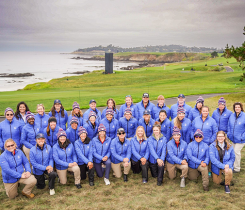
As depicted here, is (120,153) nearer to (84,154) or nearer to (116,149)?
(116,149)

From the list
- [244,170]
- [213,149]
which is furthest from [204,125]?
[244,170]

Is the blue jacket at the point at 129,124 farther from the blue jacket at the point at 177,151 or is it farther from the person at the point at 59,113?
the person at the point at 59,113

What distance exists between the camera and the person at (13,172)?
225 inches

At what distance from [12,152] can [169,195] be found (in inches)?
161

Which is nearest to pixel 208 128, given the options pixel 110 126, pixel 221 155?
pixel 221 155

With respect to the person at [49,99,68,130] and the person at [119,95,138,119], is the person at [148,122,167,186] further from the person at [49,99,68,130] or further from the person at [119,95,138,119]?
the person at [49,99,68,130]

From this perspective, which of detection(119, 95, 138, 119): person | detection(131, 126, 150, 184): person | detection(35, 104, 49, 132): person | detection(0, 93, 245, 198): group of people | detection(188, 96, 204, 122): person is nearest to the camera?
detection(0, 93, 245, 198): group of people

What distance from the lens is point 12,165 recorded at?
5832 millimetres

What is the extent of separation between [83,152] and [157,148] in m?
2.15

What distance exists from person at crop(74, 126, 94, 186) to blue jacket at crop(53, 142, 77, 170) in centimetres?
19

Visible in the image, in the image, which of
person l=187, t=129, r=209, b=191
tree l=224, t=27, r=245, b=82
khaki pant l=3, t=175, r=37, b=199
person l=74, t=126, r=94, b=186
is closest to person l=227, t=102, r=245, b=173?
person l=187, t=129, r=209, b=191

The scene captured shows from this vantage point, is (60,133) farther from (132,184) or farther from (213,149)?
(213,149)

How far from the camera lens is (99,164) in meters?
6.96

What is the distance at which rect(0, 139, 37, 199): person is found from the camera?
5.71 m
